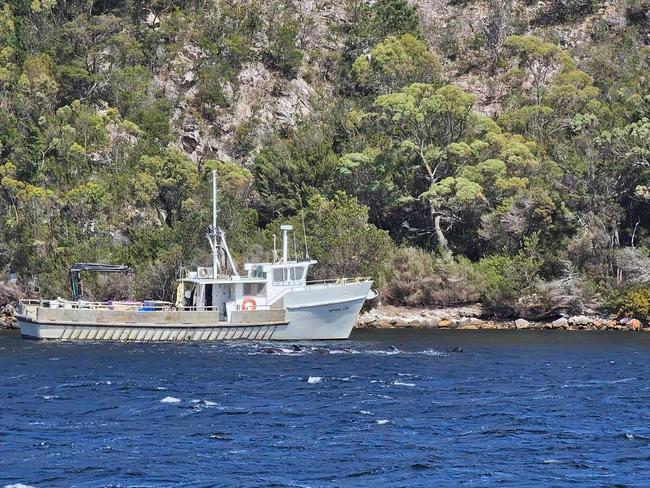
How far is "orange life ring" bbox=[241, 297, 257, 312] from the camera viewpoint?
228 feet

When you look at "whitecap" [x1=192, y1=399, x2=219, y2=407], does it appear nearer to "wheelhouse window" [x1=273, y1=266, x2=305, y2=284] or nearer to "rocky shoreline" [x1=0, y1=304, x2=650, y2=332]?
"wheelhouse window" [x1=273, y1=266, x2=305, y2=284]

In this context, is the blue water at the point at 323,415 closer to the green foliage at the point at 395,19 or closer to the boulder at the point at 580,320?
the boulder at the point at 580,320

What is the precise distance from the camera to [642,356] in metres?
61.7

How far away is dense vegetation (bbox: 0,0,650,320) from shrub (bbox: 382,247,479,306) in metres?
0.16

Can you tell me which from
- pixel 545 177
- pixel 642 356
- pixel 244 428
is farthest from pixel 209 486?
pixel 545 177

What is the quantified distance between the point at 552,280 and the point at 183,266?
84.6 feet

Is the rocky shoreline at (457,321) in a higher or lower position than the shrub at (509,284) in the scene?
lower

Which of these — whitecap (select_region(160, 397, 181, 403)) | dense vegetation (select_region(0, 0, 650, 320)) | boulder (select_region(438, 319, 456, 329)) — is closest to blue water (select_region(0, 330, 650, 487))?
whitecap (select_region(160, 397, 181, 403))

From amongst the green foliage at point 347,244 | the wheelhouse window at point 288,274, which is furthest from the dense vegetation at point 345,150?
the wheelhouse window at point 288,274

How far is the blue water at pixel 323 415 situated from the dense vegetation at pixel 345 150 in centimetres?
1770

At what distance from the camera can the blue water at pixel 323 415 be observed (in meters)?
34.9

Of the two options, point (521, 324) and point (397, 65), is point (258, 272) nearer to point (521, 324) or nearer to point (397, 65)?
point (521, 324)

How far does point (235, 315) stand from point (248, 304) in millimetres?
1269

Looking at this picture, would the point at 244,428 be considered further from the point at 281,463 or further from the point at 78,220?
the point at 78,220
